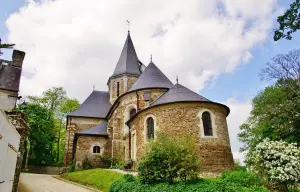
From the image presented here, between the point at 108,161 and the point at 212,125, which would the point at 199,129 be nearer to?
the point at 212,125

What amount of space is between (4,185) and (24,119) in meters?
2.38

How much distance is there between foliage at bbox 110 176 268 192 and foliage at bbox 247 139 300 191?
2.82 meters

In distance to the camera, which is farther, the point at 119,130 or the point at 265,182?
the point at 119,130

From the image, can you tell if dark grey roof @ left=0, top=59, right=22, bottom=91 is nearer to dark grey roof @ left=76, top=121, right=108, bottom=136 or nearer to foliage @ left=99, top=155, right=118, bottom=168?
dark grey roof @ left=76, top=121, right=108, bottom=136

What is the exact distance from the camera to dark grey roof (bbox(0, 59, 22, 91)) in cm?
1476

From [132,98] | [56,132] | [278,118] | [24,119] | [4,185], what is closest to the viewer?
[4,185]

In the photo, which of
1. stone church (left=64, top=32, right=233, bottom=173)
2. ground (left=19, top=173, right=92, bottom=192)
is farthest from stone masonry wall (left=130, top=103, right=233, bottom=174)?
ground (left=19, top=173, right=92, bottom=192)

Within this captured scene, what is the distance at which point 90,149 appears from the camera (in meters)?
25.3

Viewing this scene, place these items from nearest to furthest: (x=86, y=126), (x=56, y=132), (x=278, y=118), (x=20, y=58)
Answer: (x=20, y=58)
(x=278, y=118)
(x=86, y=126)
(x=56, y=132)

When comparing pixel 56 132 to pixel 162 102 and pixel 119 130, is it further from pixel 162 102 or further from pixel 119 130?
pixel 162 102

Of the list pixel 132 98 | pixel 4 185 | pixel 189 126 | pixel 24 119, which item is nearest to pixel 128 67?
pixel 132 98

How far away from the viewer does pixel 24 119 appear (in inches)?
305

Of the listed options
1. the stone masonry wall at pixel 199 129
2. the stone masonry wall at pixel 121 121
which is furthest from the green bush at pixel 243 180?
the stone masonry wall at pixel 121 121

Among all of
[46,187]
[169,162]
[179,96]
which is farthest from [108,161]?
[169,162]
